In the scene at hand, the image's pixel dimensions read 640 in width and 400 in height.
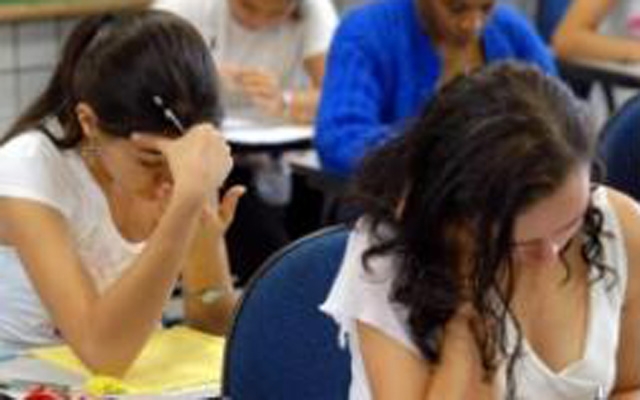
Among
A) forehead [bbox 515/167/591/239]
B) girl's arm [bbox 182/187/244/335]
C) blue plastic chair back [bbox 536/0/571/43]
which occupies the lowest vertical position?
blue plastic chair back [bbox 536/0/571/43]

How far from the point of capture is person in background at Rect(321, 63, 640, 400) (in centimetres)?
149

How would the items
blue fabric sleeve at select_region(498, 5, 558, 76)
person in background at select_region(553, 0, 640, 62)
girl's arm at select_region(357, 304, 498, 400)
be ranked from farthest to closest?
person in background at select_region(553, 0, 640, 62)
blue fabric sleeve at select_region(498, 5, 558, 76)
girl's arm at select_region(357, 304, 498, 400)

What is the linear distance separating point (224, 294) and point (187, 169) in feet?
0.81

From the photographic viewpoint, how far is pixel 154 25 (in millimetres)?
2105

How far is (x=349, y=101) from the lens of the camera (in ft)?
Answer: 10.3

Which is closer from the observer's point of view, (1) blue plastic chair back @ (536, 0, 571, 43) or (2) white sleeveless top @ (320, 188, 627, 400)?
(2) white sleeveless top @ (320, 188, 627, 400)

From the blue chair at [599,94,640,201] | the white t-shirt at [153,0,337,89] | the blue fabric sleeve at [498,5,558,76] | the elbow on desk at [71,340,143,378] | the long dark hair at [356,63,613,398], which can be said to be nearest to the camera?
the long dark hair at [356,63,613,398]

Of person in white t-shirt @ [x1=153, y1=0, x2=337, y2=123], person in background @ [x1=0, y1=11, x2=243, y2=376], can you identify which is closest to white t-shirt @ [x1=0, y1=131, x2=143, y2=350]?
person in background @ [x1=0, y1=11, x2=243, y2=376]

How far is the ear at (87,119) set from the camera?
210cm

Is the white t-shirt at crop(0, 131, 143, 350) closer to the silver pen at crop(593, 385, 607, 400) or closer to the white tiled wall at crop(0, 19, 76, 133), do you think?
the silver pen at crop(593, 385, 607, 400)

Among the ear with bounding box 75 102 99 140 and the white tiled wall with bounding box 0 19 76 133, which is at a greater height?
the ear with bounding box 75 102 99 140

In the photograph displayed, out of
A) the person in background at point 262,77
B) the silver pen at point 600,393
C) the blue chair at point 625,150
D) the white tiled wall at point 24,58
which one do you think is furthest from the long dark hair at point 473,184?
the white tiled wall at point 24,58

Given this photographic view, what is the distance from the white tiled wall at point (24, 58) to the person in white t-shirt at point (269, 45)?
724 millimetres

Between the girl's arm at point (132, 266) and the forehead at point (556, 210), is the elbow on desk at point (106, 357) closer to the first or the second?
the girl's arm at point (132, 266)
